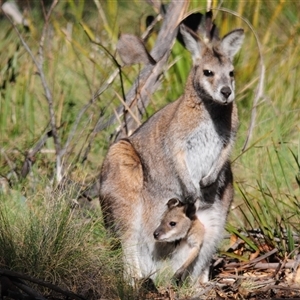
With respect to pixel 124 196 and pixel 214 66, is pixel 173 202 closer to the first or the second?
pixel 124 196

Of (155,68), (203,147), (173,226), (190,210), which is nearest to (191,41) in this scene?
(203,147)

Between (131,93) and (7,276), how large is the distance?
2.54m

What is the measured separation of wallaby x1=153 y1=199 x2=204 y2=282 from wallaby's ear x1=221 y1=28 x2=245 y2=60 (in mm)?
1004

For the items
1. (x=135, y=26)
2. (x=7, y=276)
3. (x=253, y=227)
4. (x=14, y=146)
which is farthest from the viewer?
(x=135, y=26)

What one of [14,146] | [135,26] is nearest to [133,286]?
[14,146]

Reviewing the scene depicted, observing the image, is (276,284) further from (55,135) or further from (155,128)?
(55,135)

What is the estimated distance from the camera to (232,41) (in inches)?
215

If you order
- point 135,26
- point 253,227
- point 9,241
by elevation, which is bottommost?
point 253,227

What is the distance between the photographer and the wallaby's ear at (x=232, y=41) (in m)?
5.41

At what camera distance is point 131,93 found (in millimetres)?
6512

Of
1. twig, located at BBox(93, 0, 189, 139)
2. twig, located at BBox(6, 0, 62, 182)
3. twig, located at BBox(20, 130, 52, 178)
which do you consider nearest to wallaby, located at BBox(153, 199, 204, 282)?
twig, located at BBox(6, 0, 62, 182)

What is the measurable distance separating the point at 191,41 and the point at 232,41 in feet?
0.86

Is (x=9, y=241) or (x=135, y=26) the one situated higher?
(x=9, y=241)

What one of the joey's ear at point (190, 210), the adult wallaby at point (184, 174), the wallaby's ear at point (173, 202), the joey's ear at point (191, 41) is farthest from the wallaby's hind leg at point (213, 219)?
the joey's ear at point (191, 41)
